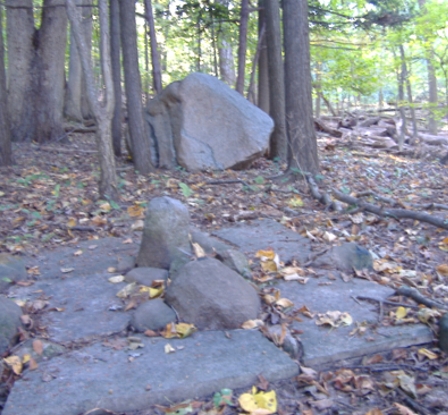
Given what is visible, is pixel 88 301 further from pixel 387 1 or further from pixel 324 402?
pixel 387 1

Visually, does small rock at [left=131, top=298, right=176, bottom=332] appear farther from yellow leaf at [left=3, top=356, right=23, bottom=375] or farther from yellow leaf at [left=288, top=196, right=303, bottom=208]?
yellow leaf at [left=288, top=196, right=303, bottom=208]

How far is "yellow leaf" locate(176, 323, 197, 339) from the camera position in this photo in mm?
3621

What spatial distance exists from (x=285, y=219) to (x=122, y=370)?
145 inches

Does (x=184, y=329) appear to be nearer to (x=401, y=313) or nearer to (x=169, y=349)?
(x=169, y=349)

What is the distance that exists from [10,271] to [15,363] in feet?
5.19

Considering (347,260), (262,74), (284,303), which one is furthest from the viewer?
(262,74)

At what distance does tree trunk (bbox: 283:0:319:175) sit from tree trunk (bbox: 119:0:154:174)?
2.46m

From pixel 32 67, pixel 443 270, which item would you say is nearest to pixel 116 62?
pixel 32 67

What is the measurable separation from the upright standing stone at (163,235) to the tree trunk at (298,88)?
12.9ft

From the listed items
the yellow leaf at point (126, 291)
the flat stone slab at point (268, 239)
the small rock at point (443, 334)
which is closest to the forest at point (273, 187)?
the small rock at point (443, 334)

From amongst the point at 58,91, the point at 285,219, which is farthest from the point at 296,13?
the point at 58,91

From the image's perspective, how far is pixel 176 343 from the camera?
353cm

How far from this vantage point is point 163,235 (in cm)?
460

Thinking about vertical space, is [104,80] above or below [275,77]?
below
